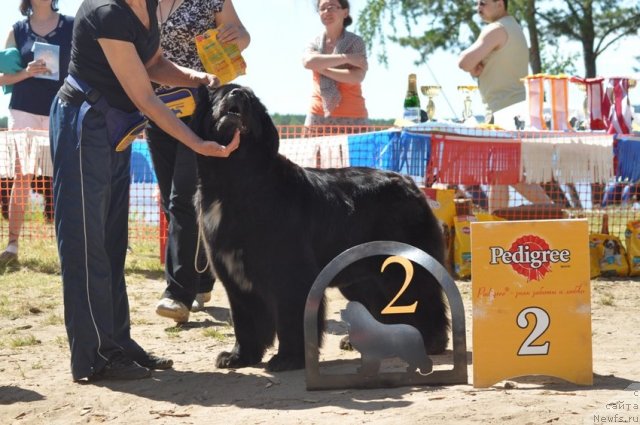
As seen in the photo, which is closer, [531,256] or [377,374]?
[531,256]

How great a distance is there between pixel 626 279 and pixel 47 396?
183 inches

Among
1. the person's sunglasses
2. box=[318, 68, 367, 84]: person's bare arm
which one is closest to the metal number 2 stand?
box=[318, 68, 367, 84]: person's bare arm

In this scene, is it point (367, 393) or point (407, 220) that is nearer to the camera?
point (367, 393)

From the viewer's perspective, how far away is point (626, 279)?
6965 millimetres

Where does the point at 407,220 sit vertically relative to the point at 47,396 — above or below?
above

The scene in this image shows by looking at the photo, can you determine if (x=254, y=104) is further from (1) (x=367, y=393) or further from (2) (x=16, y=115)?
(2) (x=16, y=115)

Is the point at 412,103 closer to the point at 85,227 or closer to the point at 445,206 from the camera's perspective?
the point at 445,206

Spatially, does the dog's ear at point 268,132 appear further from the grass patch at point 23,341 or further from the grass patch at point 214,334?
the grass patch at point 23,341

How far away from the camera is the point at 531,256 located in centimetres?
366

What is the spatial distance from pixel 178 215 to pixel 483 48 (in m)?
3.44

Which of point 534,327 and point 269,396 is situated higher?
point 534,327

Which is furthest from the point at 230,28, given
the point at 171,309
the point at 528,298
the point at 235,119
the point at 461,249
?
the point at 461,249

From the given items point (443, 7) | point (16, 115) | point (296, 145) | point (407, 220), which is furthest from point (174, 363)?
point (443, 7)

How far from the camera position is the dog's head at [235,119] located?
394cm
